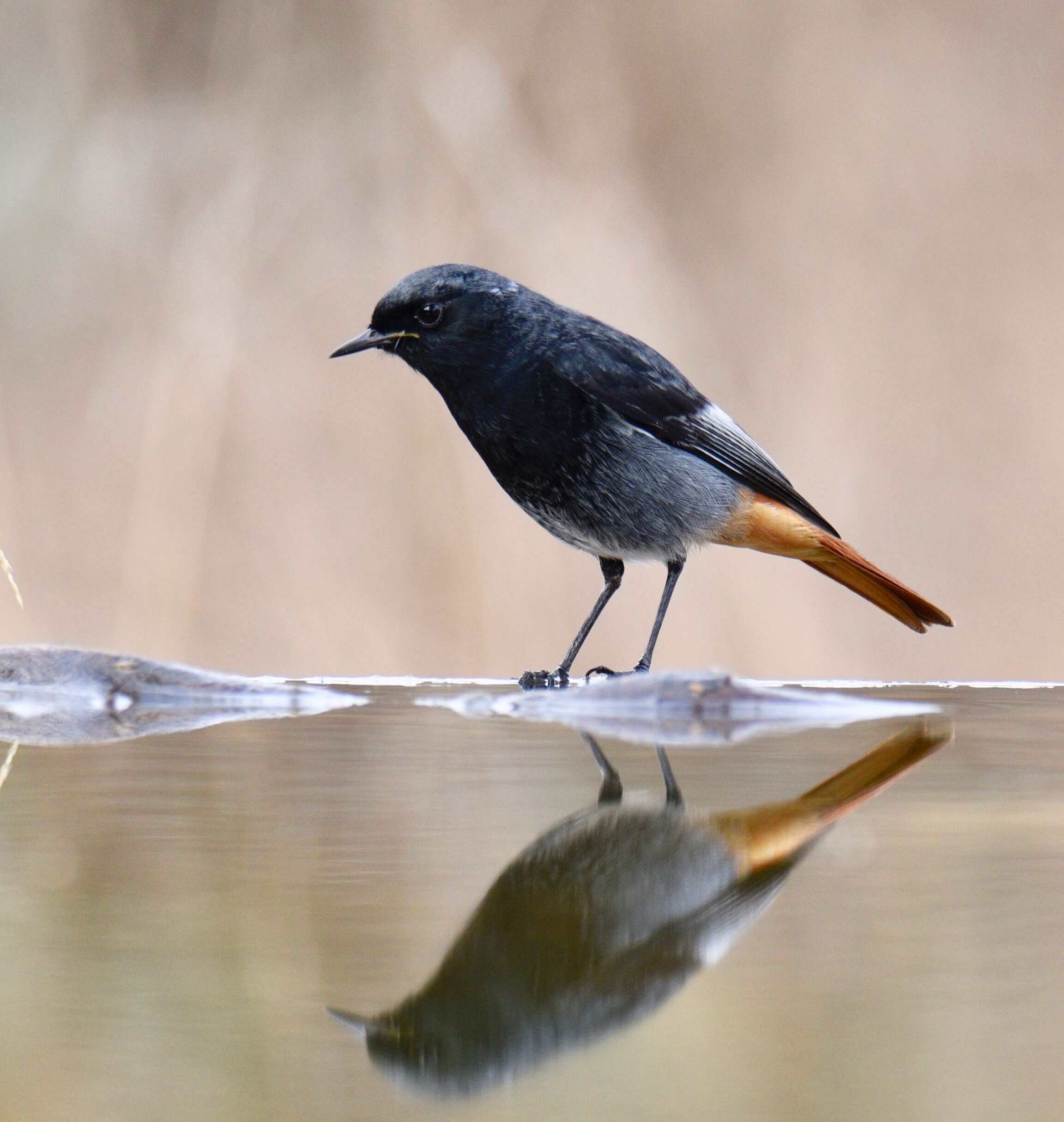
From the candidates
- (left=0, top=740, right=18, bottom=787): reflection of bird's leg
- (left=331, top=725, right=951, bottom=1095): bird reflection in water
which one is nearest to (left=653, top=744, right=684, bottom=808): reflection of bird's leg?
(left=331, top=725, right=951, bottom=1095): bird reflection in water

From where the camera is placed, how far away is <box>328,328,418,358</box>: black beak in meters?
2.65

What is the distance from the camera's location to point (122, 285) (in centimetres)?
411

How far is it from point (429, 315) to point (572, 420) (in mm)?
318

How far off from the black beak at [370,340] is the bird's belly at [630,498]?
0.33m

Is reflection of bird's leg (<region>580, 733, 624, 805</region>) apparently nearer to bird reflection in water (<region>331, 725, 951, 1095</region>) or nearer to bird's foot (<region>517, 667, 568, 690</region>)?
bird reflection in water (<region>331, 725, 951, 1095</region>)

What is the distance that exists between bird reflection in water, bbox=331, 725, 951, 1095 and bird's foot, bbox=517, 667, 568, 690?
4.46 ft

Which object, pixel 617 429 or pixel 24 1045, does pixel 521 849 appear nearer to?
pixel 24 1045

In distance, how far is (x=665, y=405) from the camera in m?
2.81

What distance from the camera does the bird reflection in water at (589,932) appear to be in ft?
2.07

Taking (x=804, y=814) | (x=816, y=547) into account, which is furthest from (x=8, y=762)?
(x=816, y=547)

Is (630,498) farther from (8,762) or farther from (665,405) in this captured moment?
(8,762)

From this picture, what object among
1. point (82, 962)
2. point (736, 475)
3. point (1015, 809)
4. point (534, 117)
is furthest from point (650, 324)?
point (82, 962)

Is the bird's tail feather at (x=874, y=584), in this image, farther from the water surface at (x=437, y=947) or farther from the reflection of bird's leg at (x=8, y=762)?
the reflection of bird's leg at (x=8, y=762)

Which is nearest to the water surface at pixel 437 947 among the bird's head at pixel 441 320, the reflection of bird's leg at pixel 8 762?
the reflection of bird's leg at pixel 8 762
